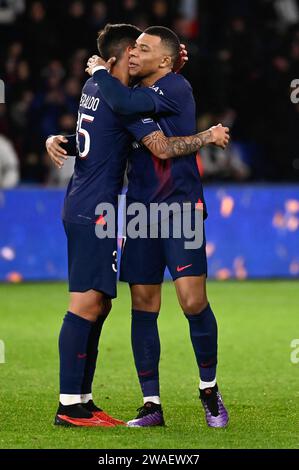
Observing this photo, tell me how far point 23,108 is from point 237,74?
3.04 meters

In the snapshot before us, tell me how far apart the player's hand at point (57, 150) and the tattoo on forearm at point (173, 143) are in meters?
0.63

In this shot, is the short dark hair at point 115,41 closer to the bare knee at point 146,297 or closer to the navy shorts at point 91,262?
the navy shorts at point 91,262

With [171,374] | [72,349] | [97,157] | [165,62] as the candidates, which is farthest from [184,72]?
[72,349]

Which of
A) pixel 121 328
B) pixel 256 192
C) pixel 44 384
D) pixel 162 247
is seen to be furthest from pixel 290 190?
pixel 162 247

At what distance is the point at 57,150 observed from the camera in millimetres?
7133

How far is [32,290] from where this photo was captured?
13727 mm

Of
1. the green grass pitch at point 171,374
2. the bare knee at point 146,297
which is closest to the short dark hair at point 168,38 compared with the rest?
the bare knee at point 146,297

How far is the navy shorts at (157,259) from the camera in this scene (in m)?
6.76

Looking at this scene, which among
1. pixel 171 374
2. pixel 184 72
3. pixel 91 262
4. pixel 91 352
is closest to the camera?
pixel 91 262

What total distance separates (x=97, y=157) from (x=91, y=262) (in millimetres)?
595

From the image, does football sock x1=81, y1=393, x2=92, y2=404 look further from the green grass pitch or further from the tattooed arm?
the tattooed arm

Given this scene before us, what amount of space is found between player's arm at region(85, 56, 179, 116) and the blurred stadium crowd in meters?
8.57

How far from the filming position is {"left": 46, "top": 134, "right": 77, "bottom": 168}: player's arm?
23.4 feet

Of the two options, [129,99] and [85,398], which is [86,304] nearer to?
[85,398]
